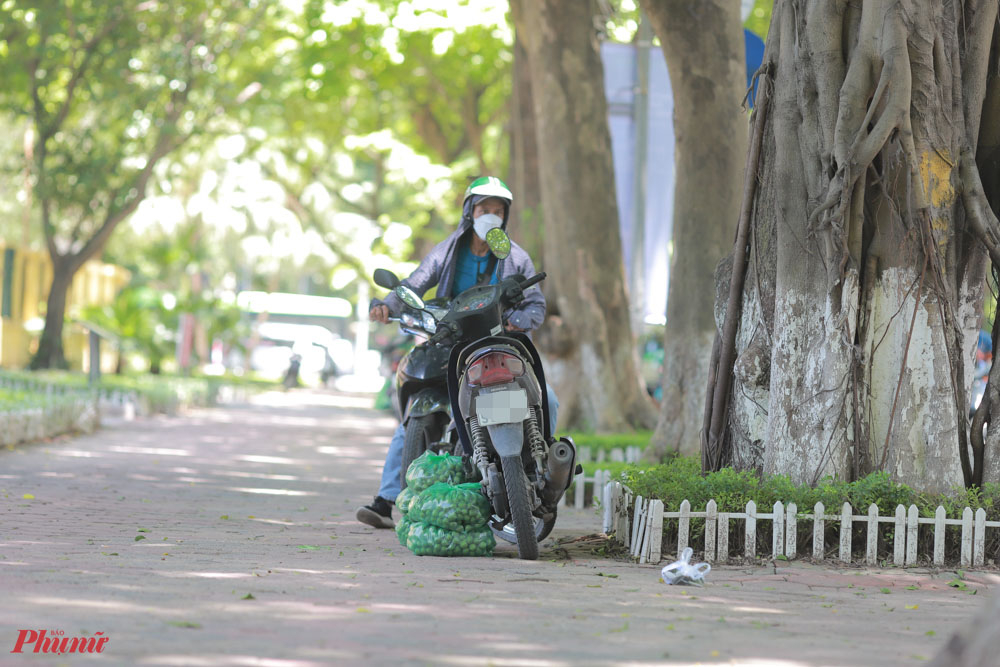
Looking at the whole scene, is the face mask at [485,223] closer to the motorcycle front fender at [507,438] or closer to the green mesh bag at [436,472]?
the green mesh bag at [436,472]

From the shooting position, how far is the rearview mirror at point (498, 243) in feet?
22.2

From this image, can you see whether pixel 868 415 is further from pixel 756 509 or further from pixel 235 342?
pixel 235 342

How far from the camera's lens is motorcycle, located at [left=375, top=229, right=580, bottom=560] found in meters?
6.16

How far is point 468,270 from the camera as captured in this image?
24.8ft

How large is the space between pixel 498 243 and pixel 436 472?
1.24 meters

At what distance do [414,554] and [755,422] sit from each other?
2003 mm

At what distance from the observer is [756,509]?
20.2 ft

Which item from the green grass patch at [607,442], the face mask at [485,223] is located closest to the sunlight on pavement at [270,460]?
the green grass patch at [607,442]

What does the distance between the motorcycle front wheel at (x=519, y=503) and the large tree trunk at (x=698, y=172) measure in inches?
145

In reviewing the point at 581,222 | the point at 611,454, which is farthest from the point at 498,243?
the point at 581,222

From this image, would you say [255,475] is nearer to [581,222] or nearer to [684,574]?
[581,222]

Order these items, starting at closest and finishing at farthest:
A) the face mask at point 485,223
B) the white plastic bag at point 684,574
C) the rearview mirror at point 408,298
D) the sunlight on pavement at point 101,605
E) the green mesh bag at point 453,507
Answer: the sunlight on pavement at point 101,605
the white plastic bag at point 684,574
the green mesh bag at point 453,507
the rearview mirror at point 408,298
the face mask at point 485,223

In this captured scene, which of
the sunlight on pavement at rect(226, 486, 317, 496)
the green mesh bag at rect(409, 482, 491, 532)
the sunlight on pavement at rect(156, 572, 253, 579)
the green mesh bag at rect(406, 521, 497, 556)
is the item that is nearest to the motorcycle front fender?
the green mesh bag at rect(409, 482, 491, 532)

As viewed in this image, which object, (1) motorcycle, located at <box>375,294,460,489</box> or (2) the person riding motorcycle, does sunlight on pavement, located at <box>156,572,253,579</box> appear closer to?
(1) motorcycle, located at <box>375,294,460,489</box>
